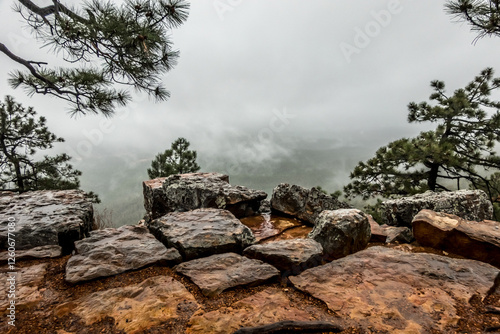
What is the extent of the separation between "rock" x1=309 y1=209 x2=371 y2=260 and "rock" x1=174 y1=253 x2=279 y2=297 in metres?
1.17

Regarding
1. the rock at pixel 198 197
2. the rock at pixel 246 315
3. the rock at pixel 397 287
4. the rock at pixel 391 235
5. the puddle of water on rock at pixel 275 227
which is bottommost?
the rock at pixel 391 235

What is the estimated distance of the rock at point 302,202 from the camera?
17.8ft

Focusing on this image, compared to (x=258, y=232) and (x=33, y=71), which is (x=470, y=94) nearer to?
(x=258, y=232)

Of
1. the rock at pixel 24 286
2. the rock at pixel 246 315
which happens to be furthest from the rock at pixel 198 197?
the rock at pixel 246 315

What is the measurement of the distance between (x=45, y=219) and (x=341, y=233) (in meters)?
4.56

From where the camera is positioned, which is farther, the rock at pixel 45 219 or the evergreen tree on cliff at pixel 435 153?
the evergreen tree on cliff at pixel 435 153

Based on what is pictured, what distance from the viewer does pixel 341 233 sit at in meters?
3.45

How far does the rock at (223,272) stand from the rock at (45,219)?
76.3 inches

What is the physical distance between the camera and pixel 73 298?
86.8 inches

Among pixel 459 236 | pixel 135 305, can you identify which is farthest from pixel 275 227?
pixel 135 305

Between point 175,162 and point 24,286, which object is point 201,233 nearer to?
point 24,286

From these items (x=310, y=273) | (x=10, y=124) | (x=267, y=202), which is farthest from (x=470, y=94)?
(x=10, y=124)

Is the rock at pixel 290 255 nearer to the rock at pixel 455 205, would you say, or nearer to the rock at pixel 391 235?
the rock at pixel 391 235

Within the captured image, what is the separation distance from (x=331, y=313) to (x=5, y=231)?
4419mm
